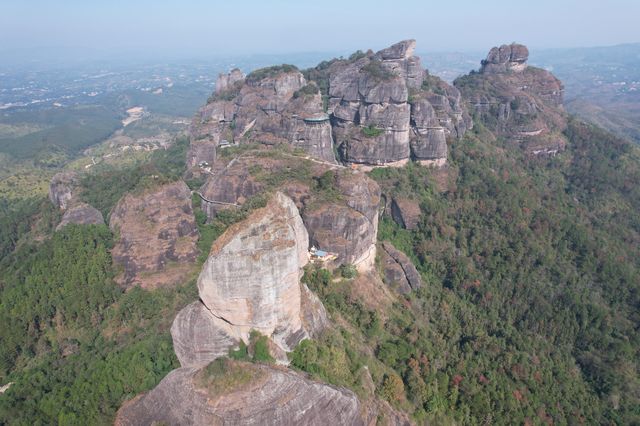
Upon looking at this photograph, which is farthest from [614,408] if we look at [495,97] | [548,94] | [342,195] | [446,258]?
[548,94]

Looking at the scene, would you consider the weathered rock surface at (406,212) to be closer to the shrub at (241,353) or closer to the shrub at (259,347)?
the shrub at (259,347)

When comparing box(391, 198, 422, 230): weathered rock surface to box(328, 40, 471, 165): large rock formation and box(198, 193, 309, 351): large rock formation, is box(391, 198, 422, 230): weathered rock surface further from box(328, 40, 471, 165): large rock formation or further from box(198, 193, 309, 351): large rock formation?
box(198, 193, 309, 351): large rock formation

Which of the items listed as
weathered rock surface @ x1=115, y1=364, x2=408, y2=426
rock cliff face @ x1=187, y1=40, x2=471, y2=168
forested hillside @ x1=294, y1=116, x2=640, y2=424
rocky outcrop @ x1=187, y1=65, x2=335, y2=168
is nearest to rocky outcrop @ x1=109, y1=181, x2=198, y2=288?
forested hillside @ x1=294, y1=116, x2=640, y2=424

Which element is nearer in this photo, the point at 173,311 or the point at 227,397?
the point at 227,397

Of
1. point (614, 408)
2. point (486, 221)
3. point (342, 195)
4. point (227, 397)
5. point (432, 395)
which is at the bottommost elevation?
point (614, 408)

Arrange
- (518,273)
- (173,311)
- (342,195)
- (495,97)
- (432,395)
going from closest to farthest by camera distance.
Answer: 1. (432,395)
2. (173,311)
3. (342,195)
4. (518,273)
5. (495,97)

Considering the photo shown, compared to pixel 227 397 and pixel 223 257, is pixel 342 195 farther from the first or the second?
pixel 227 397

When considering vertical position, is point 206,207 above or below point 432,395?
above

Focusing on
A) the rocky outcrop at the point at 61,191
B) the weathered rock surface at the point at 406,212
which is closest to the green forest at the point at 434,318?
the weathered rock surface at the point at 406,212

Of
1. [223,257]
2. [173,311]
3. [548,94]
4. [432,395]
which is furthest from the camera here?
[548,94]
